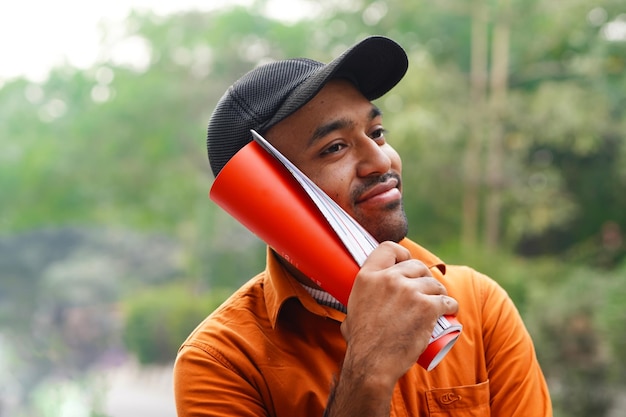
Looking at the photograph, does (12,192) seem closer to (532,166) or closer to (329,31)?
(329,31)

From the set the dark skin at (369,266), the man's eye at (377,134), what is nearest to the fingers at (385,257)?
the dark skin at (369,266)

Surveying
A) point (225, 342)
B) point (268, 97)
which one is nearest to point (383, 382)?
point (225, 342)

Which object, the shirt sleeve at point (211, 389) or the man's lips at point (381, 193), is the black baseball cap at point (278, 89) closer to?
the man's lips at point (381, 193)

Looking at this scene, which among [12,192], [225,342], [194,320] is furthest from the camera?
[12,192]

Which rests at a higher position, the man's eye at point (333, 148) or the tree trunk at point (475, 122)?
the tree trunk at point (475, 122)

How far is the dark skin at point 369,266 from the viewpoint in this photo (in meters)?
0.87

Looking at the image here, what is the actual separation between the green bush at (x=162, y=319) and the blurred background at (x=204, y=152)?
0.05 feet

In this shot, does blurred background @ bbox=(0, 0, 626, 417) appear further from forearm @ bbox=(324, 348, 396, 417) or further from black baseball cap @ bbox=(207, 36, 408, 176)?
forearm @ bbox=(324, 348, 396, 417)

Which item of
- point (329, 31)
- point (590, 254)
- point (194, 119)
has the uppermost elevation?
point (329, 31)

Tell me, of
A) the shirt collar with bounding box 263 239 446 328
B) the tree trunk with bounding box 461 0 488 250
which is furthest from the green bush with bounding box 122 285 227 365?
the shirt collar with bounding box 263 239 446 328

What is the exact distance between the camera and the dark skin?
0.87 meters

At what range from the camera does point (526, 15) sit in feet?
17.8

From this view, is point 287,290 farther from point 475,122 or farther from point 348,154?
point 475,122

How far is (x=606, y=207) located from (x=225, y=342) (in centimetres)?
513
